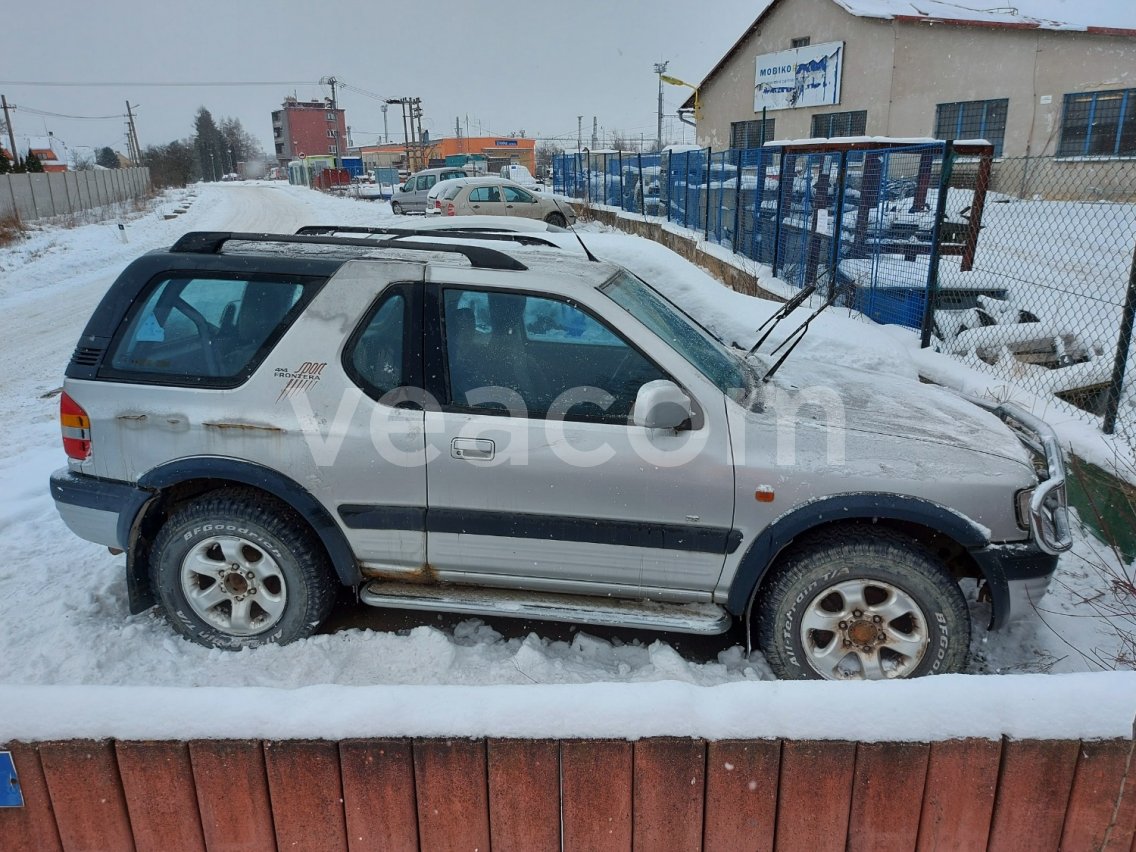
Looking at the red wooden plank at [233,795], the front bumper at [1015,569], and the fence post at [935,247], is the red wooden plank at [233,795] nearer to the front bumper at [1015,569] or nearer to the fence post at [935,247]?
the front bumper at [1015,569]

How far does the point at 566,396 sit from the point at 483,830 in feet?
5.98

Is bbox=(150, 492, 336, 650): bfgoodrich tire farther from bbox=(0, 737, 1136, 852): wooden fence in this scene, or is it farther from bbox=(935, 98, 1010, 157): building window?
bbox=(935, 98, 1010, 157): building window

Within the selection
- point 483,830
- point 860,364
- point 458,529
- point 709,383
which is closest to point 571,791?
point 483,830

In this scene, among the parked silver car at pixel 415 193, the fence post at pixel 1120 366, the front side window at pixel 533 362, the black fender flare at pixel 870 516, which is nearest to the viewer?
the black fender flare at pixel 870 516

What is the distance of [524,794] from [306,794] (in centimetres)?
52

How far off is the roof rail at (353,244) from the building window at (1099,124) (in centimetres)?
2138

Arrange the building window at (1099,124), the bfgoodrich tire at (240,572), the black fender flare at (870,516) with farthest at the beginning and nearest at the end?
the building window at (1099,124)
the bfgoodrich tire at (240,572)
the black fender flare at (870,516)

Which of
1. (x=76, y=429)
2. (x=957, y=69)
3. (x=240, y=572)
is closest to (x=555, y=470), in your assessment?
(x=240, y=572)

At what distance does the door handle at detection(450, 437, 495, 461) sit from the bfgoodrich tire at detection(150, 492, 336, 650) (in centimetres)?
81

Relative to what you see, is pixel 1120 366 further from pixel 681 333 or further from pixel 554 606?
pixel 554 606

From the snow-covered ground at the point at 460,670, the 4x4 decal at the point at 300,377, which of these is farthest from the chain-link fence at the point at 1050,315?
the 4x4 decal at the point at 300,377

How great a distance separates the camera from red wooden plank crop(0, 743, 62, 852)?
1.87 meters

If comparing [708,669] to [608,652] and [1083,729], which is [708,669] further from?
[1083,729]

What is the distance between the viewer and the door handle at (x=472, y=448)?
10.7ft
